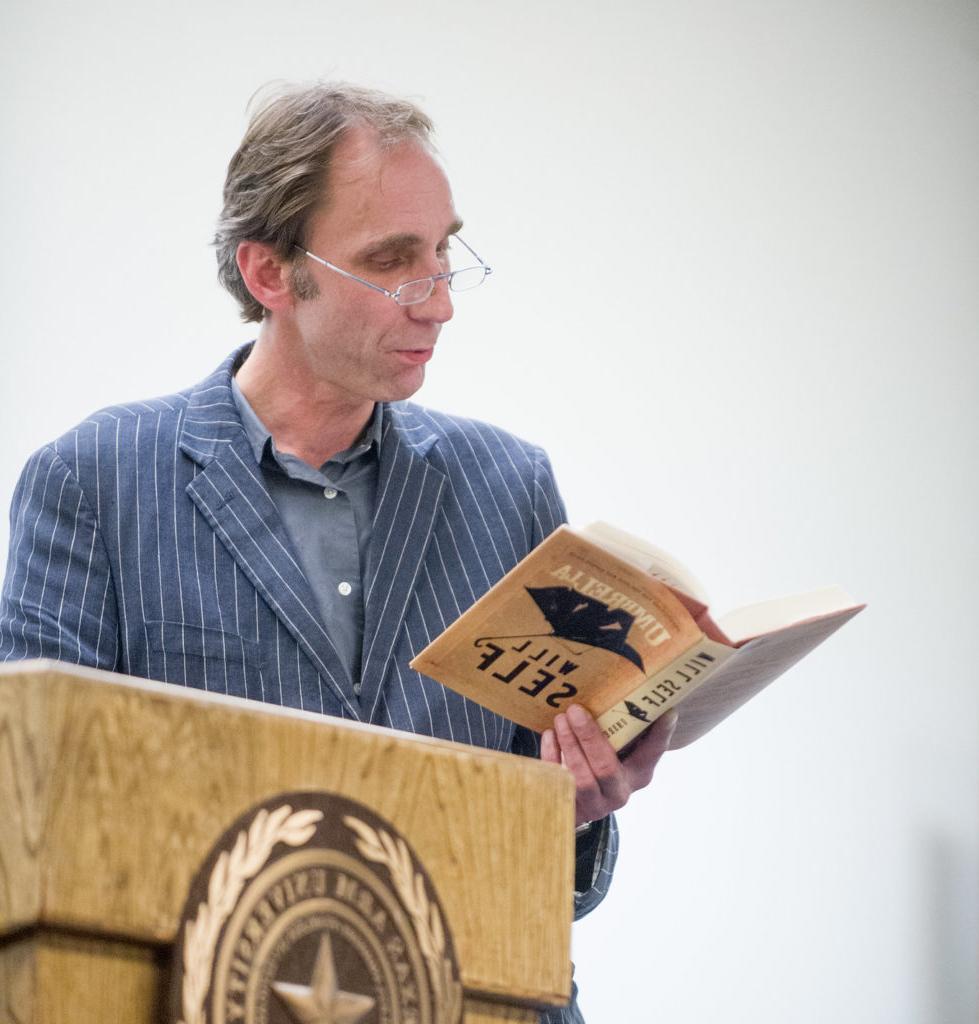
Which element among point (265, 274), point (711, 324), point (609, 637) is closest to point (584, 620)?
point (609, 637)

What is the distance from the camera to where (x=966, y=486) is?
9.23 ft

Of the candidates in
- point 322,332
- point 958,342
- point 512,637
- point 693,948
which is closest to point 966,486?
point 958,342

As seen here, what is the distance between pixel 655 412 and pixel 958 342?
627mm

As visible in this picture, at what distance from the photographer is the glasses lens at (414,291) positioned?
160 centimetres

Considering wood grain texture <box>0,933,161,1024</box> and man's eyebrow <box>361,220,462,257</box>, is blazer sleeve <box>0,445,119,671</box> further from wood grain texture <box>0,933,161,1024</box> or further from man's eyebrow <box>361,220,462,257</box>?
wood grain texture <box>0,933,161,1024</box>

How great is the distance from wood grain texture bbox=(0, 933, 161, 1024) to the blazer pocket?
0.75m

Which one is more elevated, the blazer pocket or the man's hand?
the blazer pocket

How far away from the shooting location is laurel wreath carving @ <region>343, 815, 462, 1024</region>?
725 mm

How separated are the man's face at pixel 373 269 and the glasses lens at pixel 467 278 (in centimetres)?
2

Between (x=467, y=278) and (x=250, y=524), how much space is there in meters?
0.40

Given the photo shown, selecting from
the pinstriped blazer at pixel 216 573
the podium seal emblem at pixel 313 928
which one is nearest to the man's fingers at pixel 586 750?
the pinstriped blazer at pixel 216 573

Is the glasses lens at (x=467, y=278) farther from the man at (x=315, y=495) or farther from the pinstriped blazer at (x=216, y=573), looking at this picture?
the pinstriped blazer at (x=216, y=573)

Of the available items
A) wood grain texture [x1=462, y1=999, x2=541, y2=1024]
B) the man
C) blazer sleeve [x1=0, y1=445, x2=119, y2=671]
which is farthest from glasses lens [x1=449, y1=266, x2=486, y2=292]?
wood grain texture [x1=462, y1=999, x2=541, y2=1024]

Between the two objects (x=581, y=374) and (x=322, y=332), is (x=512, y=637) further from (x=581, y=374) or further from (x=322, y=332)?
(x=581, y=374)
